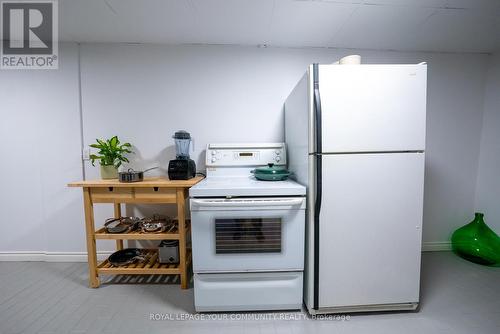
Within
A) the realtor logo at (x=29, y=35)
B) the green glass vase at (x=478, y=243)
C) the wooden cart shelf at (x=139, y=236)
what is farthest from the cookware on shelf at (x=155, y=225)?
the green glass vase at (x=478, y=243)

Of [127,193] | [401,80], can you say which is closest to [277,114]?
[401,80]

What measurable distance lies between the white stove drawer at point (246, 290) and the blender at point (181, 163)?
77 cm

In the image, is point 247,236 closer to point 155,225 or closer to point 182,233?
point 182,233

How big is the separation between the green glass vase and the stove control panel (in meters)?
1.99

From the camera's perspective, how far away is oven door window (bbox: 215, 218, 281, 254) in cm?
128

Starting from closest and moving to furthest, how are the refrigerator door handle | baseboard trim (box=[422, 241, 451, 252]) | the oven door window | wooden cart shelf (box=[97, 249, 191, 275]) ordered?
the refrigerator door handle < the oven door window < wooden cart shelf (box=[97, 249, 191, 275]) < baseboard trim (box=[422, 241, 451, 252])

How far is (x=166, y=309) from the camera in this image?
1382 millimetres

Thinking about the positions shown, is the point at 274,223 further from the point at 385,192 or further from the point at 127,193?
the point at 127,193

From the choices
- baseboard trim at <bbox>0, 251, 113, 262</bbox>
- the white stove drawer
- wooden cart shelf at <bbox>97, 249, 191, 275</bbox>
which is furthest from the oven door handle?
baseboard trim at <bbox>0, 251, 113, 262</bbox>

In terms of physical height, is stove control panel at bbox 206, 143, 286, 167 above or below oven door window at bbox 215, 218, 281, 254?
above

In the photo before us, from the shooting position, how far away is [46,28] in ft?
5.45

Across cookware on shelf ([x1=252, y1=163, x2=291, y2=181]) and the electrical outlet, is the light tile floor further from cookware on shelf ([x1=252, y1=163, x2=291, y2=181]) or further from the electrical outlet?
the electrical outlet

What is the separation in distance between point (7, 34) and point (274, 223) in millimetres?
2834

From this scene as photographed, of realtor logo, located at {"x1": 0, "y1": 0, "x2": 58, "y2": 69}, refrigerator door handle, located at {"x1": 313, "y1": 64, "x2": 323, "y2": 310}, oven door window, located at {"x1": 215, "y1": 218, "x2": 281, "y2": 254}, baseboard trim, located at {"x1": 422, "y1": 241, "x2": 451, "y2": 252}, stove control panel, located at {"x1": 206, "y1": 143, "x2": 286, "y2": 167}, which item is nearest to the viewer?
refrigerator door handle, located at {"x1": 313, "y1": 64, "x2": 323, "y2": 310}
